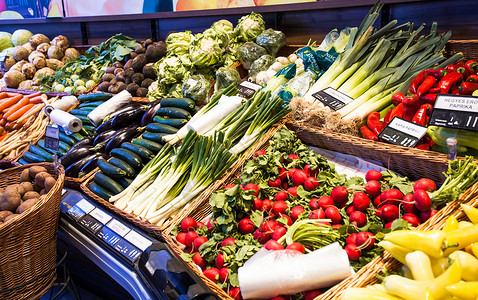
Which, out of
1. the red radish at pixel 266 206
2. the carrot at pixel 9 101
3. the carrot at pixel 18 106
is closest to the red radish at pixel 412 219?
the red radish at pixel 266 206

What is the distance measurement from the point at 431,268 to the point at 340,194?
1.95ft

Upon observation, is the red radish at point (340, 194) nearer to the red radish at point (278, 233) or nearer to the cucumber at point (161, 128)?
the red radish at point (278, 233)

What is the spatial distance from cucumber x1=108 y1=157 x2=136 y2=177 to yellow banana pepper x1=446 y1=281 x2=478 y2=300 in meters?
1.96

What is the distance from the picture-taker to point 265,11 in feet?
12.5

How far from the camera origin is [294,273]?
1.22 metres

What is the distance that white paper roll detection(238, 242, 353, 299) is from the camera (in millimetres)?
1224

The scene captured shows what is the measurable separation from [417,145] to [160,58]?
9.77 feet

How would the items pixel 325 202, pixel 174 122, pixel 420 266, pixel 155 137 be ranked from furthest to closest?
pixel 174 122, pixel 155 137, pixel 325 202, pixel 420 266

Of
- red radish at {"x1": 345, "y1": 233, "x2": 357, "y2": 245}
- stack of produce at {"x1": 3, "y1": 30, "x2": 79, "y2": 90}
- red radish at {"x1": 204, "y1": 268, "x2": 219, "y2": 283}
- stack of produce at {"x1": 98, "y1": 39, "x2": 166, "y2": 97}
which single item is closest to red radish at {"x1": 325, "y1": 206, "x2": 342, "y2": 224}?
red radish at {"x1": 345, "y1": 233, "x2": 357, "y2": 245}

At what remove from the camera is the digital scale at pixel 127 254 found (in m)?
1.28

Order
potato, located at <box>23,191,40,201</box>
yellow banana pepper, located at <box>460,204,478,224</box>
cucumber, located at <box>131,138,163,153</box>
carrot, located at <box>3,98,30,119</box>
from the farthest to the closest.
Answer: carrot, located at <box>3,98,30,119</box> → cucumber, located at <box>131,138,163,153</box> → potato, located at <box>23,191,40,201</box> → yellow banana pepper, located at <box>460,204,478,224</box>

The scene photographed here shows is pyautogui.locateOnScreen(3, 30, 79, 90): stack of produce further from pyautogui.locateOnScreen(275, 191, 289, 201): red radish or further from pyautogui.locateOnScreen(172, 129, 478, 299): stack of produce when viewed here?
pyautogui.locateOnScreen(275, 191, 289, 201): red radish

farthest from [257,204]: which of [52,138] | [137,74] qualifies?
[137,74]

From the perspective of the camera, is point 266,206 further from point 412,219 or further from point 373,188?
point 412,219
